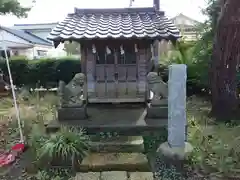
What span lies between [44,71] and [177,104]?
367 inches

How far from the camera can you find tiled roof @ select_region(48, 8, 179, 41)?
5932mm

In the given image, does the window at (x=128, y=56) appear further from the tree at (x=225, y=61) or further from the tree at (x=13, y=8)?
the tree at (x=13, y=8)

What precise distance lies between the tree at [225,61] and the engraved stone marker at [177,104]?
278 centimetres

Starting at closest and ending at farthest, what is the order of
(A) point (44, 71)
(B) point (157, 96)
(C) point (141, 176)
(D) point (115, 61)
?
(C) point (141, 176)
(B) point (157, 96)
(D) point (115, 61)
(A) point (44, 71)

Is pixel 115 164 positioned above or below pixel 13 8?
below

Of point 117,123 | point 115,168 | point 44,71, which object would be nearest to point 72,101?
point 117,123

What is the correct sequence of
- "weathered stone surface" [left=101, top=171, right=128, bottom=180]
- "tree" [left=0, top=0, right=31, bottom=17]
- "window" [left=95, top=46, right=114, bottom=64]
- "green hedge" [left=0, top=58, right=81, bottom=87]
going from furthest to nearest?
"green hedge" [left=0, top=58, right=81, bottom=87] < "tree" [left=0, top=0, right=31, bottom=17] < "window" [left=95, top=46, right=114, bottom=64] < "weathered stone surface" [left=101, top=171, right=128, bottom=180]

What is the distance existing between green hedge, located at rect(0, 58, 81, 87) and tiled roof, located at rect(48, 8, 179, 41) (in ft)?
15.6

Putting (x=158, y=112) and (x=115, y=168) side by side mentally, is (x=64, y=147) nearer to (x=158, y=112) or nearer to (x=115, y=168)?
(x=115, y=168)

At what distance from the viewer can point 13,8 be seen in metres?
9.31

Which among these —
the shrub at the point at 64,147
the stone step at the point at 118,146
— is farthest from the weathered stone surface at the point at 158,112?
the shrub at the point at 64,147

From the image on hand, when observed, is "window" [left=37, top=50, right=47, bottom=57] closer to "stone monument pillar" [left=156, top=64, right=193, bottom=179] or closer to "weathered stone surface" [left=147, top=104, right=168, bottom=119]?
"weathered stone surface" [left=147, top=104, right=168, bottom=119]

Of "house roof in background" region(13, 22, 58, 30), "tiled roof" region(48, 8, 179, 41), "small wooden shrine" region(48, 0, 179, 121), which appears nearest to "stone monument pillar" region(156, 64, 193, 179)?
"tiled roof" region(48, 8, 179, 41)

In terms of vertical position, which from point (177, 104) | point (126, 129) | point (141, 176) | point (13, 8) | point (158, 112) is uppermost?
point (13, 8)
